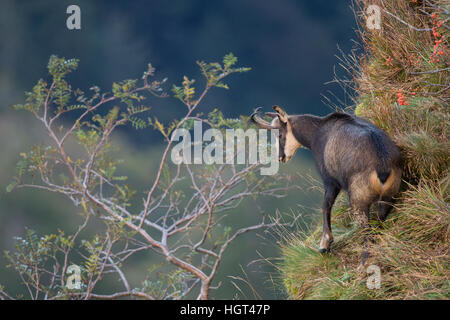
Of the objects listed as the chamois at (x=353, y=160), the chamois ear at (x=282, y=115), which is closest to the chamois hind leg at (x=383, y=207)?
the chamois at (x=353, y=160)

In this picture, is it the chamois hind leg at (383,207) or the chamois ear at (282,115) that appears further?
the chamois ear at (282,115)

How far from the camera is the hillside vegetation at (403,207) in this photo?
12.6 feet

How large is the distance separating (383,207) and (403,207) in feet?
1.15

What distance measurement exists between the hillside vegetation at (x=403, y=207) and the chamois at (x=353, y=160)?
24 centimetres

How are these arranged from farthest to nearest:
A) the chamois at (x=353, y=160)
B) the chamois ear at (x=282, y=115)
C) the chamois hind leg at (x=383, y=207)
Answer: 1. the chamois ear at (x=282, y=115)
2. the chamois hind leg at (x=383, y=207)
3. the chamois at (x=353, y=160)

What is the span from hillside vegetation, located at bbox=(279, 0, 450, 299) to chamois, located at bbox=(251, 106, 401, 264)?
237mm

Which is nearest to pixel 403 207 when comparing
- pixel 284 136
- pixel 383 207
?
pixel 383 207

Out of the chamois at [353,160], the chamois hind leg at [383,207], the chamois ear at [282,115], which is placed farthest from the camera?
the chamois ear at [282,115]

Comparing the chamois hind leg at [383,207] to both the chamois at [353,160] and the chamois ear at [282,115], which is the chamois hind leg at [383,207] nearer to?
the chamois at [353,160]

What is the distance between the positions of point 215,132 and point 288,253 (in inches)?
96.1

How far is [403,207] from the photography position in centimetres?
430

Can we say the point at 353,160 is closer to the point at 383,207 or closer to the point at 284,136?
the point at 383,207

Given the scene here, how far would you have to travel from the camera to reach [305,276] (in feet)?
15.0
